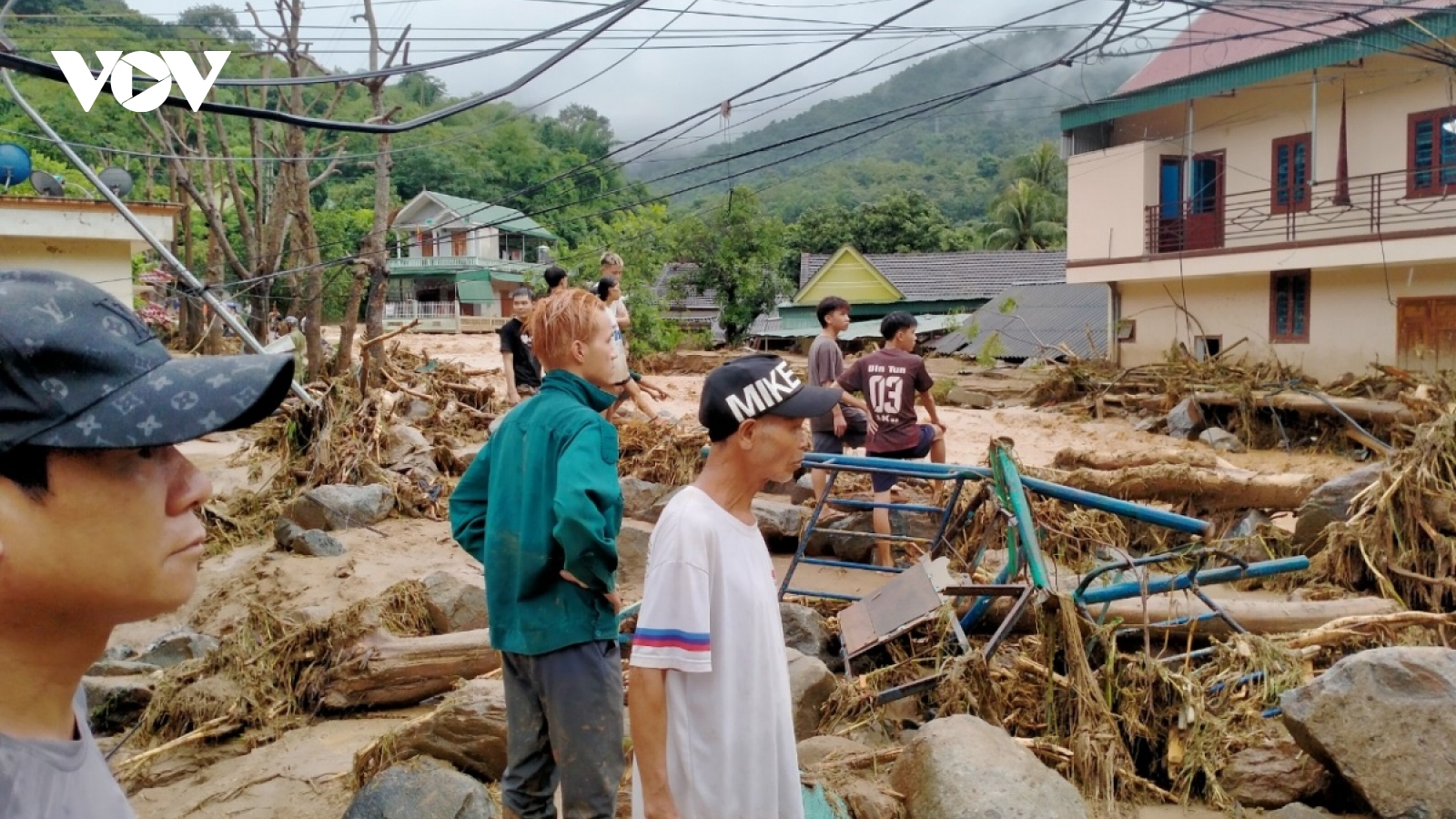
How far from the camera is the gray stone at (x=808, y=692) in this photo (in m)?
5.35

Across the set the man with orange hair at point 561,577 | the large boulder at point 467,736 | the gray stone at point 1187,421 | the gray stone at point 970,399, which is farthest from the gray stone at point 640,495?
the gray stone at point 970,399

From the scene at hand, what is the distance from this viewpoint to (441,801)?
4309mm

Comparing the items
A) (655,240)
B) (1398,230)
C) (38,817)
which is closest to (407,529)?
(38,817)

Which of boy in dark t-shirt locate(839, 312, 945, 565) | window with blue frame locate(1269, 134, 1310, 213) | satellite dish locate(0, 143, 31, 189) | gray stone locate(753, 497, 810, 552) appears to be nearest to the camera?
boy in dark t-shirt locate(839, 312, 945, 565)

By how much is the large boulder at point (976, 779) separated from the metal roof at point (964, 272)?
3616 cm

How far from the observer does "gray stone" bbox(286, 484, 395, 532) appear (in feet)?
32.2

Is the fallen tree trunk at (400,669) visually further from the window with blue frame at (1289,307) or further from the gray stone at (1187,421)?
the window with blue frame at (1289,307)

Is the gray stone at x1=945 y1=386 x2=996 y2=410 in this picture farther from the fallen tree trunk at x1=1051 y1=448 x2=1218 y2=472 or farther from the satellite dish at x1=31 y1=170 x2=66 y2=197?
the satellite dish at x1=31 y1=170 x2=66 y2=197

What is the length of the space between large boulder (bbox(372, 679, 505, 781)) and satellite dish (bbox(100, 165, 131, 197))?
14.1m

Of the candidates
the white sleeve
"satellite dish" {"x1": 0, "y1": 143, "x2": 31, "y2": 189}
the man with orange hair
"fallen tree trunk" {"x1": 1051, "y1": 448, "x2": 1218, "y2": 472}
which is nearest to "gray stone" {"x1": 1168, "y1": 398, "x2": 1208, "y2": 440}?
"fallen tree trunk" {"x1": 1051, "y1": 448, "x2": 1218, "y2": 472}

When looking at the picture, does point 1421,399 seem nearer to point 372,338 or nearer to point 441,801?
point 441,801

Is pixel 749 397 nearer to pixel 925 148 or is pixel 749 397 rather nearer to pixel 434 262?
pixel 434 262

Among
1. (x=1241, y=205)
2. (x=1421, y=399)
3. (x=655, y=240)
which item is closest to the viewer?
(x=1421, y=399)

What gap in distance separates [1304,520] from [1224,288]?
1516 centimetres
